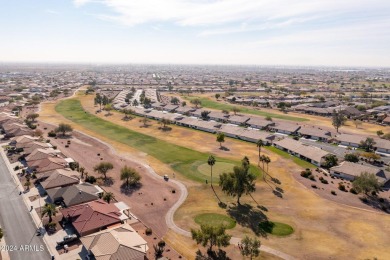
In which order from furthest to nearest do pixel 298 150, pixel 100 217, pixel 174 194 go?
pixel 298 150
pixel 174 194
pixel 100 217

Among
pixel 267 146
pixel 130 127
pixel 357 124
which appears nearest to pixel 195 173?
pixel 267 146

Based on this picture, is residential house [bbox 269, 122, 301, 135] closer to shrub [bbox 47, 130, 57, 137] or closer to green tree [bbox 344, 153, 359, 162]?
green tree [bbox 344, 153, 359, 162]

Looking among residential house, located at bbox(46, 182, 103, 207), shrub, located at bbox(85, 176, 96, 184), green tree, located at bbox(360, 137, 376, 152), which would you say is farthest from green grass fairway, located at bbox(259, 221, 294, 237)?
green tree, located at bbox(360, 137, 376, 152)

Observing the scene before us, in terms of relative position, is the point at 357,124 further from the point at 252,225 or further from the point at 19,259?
the point at 19,259

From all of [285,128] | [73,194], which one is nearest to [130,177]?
[73,194]

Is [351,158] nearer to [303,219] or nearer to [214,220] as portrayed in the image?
[303,219]

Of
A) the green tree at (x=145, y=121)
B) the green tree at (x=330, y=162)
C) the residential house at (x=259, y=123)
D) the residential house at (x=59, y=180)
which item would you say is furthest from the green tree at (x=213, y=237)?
the green tree at (x=145, y=121)
